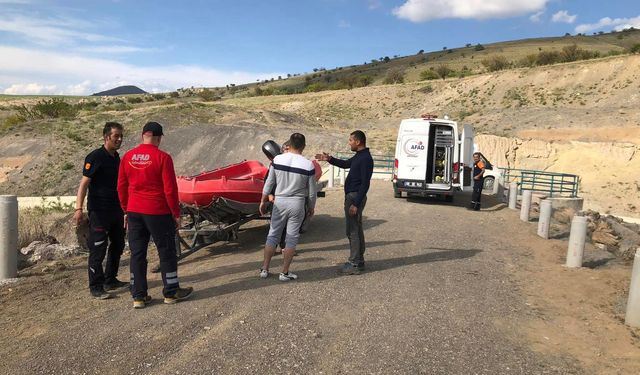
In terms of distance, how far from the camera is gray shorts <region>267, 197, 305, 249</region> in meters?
5.88

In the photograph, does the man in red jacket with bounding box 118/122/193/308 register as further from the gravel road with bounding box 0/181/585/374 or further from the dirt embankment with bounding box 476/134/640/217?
the dirt embankment with bounding box 476/134/640/217

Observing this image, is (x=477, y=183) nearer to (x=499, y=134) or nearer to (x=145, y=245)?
(x=145, y=245)

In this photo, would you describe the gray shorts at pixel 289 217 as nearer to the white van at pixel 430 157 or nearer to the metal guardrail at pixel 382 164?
the white van at pixel 430 157

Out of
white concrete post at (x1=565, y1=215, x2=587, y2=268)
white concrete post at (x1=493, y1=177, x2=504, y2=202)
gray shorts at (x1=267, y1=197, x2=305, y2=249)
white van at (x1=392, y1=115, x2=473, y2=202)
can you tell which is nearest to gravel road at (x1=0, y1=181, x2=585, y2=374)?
gray shorts at (x1=267, y1=197, x2=305, y2=249)

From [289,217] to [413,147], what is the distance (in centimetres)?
904

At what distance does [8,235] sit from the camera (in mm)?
6223

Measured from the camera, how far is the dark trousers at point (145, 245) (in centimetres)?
502

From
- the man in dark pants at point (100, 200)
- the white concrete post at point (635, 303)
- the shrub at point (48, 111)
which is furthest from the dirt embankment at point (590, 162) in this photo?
the shrub at point (48, 111)

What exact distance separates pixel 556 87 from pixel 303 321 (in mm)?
49873

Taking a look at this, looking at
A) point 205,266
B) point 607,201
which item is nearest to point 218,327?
point 205,266

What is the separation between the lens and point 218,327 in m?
4.65

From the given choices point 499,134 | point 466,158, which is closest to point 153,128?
point 466,158

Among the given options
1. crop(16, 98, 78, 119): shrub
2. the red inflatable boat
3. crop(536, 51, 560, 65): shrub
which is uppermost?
crop(536, 51, 560, 65): shrub

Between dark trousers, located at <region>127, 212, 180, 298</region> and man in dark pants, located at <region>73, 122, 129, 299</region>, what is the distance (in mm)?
624
